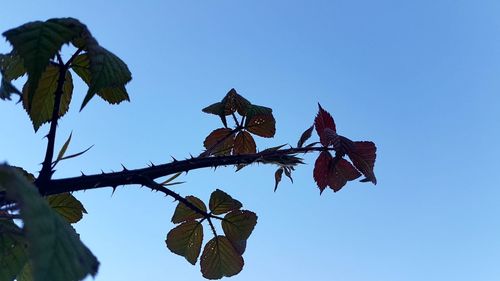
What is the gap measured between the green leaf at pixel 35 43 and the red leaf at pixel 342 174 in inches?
34.5

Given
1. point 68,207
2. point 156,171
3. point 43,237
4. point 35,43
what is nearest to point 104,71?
point 35,43

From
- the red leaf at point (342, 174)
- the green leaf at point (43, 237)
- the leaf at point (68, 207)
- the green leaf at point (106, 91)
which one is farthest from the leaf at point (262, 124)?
the green leaf at point (43, 237)

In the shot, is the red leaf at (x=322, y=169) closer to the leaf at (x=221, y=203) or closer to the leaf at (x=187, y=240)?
the leaf at (x=221, y=203)

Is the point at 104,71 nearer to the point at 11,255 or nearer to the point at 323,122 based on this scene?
the point at 11,255

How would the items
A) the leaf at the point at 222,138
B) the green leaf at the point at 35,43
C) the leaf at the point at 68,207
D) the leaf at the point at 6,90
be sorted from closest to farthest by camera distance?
1. the green leaf at the point at 35,43
2. the leaf at the point at 6,90
3. the leaf at the point at 68,207
4. the leaf at the point at 222,138

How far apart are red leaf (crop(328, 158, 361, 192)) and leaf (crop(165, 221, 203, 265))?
417 mm

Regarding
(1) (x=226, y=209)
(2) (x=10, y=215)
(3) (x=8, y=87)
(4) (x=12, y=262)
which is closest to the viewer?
(3) (x=8, y=87)

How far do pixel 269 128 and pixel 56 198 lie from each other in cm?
65

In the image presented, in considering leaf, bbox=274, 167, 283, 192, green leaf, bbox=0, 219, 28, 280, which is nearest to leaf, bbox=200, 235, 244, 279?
leaf, bbox=274, 167, 283, 192

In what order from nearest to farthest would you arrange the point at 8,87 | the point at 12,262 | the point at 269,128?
the point at 8,87 < the point at 12,262 < the point at 269,128

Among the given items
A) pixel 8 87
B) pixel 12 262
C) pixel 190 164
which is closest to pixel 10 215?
pixel 12 262

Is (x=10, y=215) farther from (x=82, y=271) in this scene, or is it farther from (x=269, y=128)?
(x=269, y=128)

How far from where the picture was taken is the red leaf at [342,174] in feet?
5.27

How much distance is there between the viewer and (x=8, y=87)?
3.49ft
